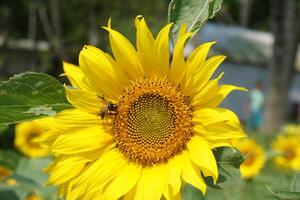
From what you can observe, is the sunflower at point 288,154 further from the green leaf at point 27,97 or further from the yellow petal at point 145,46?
the green leaf at point 27,97

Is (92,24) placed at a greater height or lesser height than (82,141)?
lesser

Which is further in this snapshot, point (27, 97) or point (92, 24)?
point (92, 24)

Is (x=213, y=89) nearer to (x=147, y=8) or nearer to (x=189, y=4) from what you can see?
(x=189, y=4)

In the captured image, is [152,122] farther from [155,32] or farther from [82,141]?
[155,32]

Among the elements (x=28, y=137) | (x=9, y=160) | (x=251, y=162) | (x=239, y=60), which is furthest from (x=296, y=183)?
(x=239, y=60)

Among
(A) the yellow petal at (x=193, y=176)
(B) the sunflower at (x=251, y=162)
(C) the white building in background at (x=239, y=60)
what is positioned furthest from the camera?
(C) the white building in background at (x=239, y=60)

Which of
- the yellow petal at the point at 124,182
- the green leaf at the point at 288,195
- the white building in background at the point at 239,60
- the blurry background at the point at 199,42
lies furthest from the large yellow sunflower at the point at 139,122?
the white building in background at the point at 239,60

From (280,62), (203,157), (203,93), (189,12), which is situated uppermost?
(189,12)
